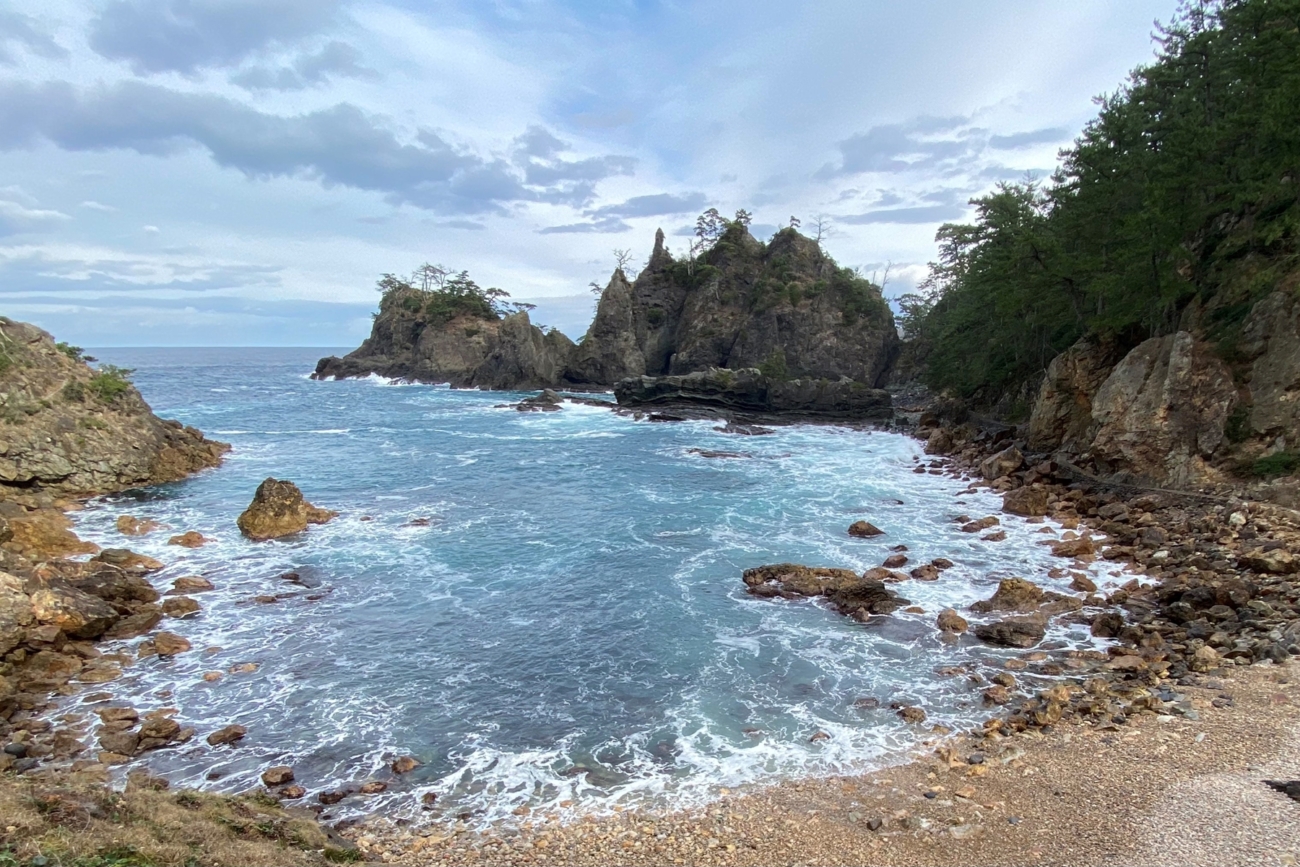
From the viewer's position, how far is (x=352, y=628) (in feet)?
53.8

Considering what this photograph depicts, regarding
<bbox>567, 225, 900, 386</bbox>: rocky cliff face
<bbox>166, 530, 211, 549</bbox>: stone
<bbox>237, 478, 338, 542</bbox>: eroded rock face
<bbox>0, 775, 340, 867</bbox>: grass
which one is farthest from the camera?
<bbox>567, 225, 900, 386</bbox>: rocky cliff face

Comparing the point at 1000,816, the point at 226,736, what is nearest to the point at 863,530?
the point at 1000,816

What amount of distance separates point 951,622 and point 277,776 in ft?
44.9

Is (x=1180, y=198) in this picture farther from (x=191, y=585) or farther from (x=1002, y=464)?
(x=191, y=585)

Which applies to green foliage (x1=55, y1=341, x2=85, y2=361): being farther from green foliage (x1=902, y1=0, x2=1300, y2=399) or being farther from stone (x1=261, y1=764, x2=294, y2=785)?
green foliage (x1=902, y1=0, x2=1300, y2=399)

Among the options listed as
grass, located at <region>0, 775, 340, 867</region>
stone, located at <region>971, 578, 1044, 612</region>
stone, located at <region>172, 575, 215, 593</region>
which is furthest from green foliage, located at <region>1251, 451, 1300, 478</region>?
stone, located at <region>172, 575, 215, 593</region>

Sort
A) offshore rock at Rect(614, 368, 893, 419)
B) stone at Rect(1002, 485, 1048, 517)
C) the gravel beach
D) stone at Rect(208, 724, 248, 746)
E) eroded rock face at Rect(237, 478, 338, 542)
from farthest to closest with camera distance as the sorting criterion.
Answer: offshore rock at Rect(614, 368, 893, 419), stone at Rect(1002, 485, 1048, 517), eroded rock face at Rect(237, 478, 338, 542), stone at Rect(208, 724, 248, 746), the gravel beach

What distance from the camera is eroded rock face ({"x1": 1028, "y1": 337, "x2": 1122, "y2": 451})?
3161cm

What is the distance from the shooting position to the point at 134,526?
22781 millimetres

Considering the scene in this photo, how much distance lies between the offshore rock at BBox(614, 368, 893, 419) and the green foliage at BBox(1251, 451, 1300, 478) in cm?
3075

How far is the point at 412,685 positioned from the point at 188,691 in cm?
422

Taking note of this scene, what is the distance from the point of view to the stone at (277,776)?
10.7 meters

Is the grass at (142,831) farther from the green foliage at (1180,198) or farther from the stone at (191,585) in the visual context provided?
the green foliage at (1180,198)

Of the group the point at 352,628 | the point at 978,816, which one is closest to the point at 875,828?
the point at 978,816
